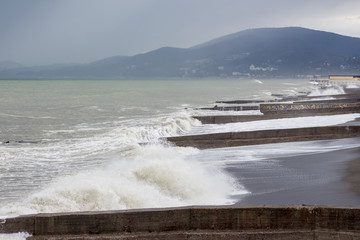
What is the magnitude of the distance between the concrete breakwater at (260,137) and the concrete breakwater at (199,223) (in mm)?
13160

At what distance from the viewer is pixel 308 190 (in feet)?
40.4

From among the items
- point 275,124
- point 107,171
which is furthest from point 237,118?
point 107,171

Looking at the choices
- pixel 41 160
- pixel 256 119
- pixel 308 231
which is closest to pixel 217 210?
pixel 308 231

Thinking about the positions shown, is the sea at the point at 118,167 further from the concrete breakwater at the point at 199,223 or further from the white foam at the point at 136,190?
the concrete breakwater at the point at 199,223

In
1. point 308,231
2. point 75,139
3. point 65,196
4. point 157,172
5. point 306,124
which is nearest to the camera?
point 308,231

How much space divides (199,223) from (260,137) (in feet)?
48.0

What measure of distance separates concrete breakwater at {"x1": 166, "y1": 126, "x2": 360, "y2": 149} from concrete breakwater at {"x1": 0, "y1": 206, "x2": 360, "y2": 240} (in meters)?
13.2

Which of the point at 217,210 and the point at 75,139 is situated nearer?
the point at 217,210

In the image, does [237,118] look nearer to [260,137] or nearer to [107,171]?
[260,137]

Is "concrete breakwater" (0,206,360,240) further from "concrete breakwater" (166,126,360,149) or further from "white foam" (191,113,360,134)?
"white foam" (191,113,360,134)

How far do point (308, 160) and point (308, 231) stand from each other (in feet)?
29.7

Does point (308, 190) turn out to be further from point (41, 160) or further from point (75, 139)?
point (75, 139)

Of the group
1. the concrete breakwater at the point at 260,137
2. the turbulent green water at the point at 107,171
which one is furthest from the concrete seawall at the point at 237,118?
the concrete breakwater at the point at 260,137

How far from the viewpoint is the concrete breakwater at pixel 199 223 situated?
8344 millimetres
